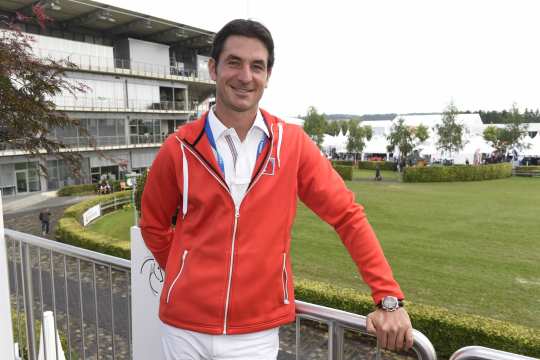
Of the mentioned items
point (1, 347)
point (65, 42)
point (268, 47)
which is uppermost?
point (65, 42)

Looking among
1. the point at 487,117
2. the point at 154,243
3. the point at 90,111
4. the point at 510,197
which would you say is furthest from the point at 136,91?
the point at 487,117

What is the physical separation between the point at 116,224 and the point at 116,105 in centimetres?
1793

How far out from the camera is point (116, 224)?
19750mm

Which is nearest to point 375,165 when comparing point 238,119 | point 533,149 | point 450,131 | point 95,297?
point 450,131

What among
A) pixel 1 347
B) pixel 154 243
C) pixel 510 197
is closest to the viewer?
pixel 154 243

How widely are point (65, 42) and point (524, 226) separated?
3212 centimetres

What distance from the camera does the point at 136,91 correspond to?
36.6m

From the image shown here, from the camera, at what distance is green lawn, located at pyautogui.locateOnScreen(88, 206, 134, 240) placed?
17.9 metres

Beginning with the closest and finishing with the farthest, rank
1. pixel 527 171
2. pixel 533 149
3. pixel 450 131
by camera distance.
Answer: pixel 527 171 → pixel 450 131 → pixel 533 149

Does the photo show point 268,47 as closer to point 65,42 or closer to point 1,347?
point 1,347

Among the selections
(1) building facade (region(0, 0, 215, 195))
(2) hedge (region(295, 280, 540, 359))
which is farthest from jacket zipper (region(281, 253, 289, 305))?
(1) building facade (region(0, 0, 215, 195))

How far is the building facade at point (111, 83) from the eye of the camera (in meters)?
30.8

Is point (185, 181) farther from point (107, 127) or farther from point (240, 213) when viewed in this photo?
point (107, 127)

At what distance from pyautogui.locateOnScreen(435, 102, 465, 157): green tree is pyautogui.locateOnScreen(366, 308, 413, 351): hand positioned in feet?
135
